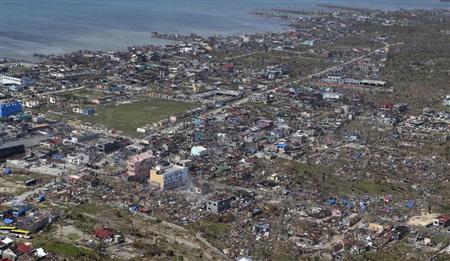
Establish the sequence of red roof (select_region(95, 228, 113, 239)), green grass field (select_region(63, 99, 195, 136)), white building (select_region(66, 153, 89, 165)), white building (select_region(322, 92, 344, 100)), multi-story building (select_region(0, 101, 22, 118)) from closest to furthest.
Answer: red roof (select_region(95, 228, 113, 239)), white building (select_region(66, 153, 89, 165)), green grass field (select_region(63, 99, 195, 136)), multi-story building (select_region(0, 101, 22, 118)), white building (select_region(322, 92, 344, 100))

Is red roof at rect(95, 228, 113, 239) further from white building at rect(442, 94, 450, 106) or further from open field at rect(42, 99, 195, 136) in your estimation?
white building at rect(442, 94, 450, 106)

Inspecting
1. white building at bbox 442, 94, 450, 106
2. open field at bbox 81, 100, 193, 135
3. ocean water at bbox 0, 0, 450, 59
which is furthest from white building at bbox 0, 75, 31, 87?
white building at bbox 442, 94, 450, 106

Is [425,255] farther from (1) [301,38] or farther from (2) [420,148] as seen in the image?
(1) [301,38]

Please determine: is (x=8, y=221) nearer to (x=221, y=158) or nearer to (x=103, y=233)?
(x=103, y=233)

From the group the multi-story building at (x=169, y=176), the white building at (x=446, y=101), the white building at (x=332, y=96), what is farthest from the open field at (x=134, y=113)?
the white building at (x=446, y=101)

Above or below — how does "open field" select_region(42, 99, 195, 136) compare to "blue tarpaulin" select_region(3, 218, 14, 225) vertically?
below

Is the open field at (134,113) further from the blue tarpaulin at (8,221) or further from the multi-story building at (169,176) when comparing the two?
the blue tarpaulin at (8,221)

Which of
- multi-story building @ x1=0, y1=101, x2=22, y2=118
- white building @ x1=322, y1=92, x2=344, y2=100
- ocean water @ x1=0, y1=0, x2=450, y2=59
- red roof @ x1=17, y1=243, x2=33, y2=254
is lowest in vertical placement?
ocean water @ x1=0, y1=0, x2=450, y2=59
